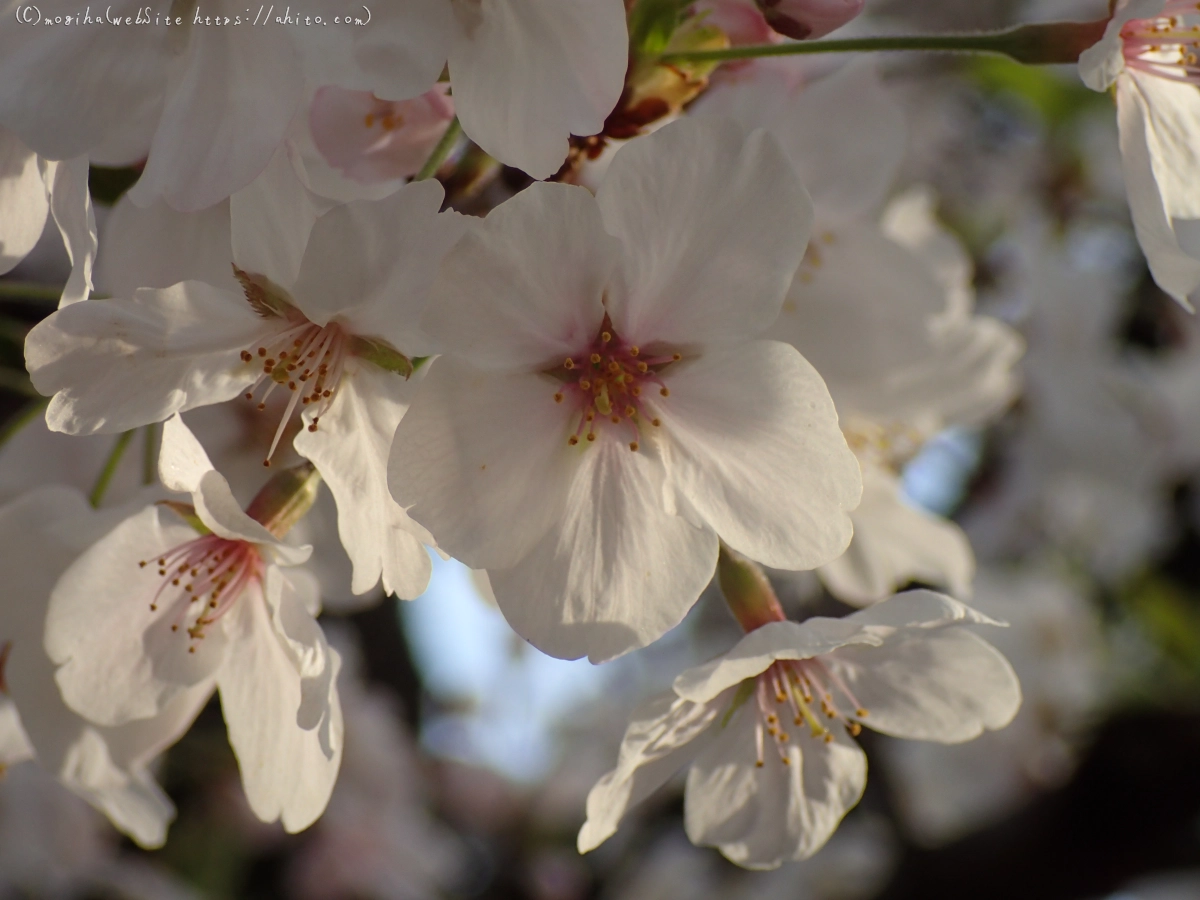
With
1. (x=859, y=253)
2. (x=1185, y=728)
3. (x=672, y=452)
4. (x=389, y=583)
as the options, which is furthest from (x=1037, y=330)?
(x=389, y=583)

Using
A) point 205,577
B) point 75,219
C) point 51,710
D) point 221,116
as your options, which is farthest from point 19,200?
point 51,710

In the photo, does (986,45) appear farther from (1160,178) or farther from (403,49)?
(403,49)

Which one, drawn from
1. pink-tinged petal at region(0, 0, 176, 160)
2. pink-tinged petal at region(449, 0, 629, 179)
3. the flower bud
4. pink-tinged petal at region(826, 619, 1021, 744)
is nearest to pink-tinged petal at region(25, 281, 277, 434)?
pink-tinged petal at region(0, 0, 176, 160)

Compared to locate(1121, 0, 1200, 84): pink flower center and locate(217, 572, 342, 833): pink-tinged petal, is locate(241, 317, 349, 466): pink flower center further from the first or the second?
locate(1121, 0, 1200, 84): pink flower center

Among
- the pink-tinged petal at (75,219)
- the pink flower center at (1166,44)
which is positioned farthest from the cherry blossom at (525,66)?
the pink flower center at (1166,44)

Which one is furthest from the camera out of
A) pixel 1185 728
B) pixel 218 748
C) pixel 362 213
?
pixel 218 748

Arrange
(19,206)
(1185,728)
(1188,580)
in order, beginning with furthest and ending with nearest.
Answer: (1188,580)
(1185,728)
(19,206)

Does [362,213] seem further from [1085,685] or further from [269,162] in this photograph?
[1085,685]
